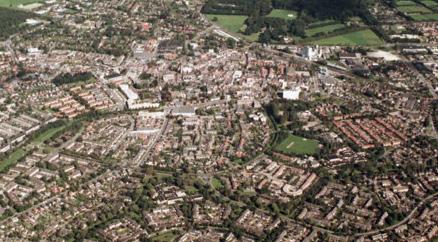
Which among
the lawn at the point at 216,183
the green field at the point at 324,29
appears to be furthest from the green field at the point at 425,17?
the lawn at the point at 216,183

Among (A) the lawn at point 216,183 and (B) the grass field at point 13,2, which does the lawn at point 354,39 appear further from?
(B) the grass field at point 13,2

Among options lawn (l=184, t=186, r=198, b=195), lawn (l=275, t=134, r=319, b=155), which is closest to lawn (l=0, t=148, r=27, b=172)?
lawn (l=184, t=186, r=198, b=195)

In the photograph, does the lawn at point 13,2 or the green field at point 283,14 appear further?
the lawn at point 13,2

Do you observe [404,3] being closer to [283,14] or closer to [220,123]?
[283,14]

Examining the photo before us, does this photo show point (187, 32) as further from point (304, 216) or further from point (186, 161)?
point (304, 216)

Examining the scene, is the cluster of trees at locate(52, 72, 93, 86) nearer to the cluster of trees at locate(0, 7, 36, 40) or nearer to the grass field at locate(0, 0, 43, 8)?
the cluster of trees at locate(0, 7, 36, 40)
